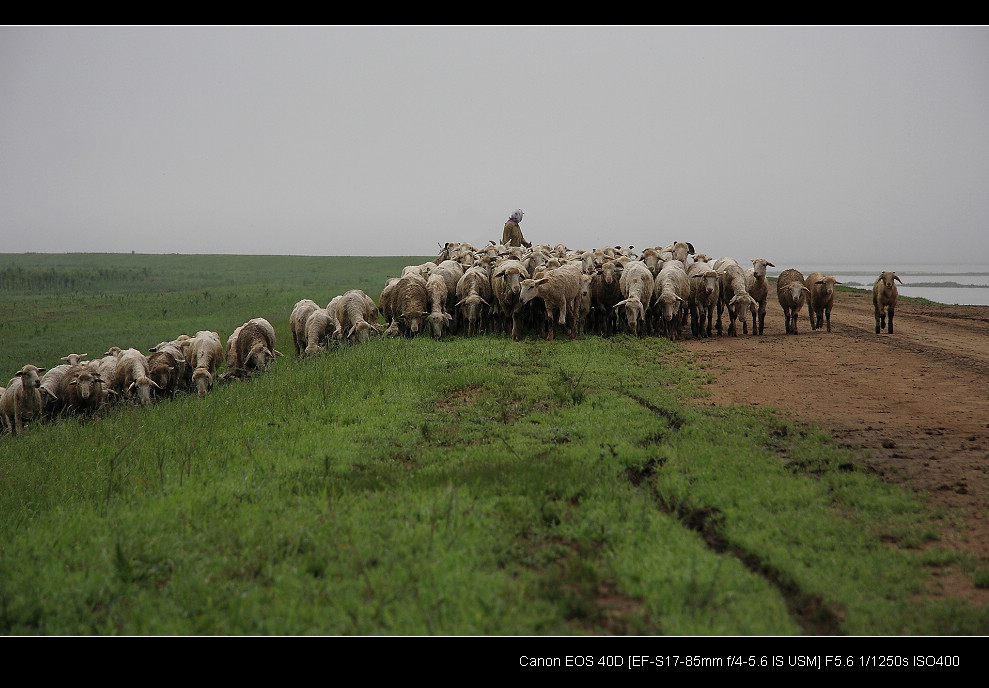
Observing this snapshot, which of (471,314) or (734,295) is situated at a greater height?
(734,295)

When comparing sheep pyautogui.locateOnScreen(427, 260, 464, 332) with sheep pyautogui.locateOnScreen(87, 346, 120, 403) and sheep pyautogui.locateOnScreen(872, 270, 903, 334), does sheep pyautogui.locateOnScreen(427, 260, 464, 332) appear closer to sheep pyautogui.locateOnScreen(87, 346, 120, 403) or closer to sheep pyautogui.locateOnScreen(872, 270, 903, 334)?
sheep pyautogui.locateOnScreen(87, 346, 120, 403)

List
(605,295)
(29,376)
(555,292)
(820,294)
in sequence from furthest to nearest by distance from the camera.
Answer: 1. (820,294)
2. (605,295)
3. (555,292)
4. (29,376)

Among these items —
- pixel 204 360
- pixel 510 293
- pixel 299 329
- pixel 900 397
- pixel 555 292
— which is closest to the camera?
pixel 900 397

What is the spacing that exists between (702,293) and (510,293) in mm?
5648

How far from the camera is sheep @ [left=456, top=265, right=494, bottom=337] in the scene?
1612 cm

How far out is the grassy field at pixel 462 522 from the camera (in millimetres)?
4363

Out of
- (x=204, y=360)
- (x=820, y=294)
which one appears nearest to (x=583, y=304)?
(x=820, y=294)

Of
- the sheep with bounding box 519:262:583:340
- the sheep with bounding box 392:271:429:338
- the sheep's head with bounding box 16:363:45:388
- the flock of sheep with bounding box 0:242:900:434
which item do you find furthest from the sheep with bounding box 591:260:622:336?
the sheep's head with bounding box 16:363:45:388

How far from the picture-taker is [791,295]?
17250 mm

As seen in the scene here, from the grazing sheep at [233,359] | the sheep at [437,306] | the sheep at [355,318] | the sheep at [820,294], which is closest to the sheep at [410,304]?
the sheep at [437,306]

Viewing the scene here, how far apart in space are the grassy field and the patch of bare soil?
0.35 metres

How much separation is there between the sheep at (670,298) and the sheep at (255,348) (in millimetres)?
10504

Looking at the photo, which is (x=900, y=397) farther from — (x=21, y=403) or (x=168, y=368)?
(x=21, y=403)

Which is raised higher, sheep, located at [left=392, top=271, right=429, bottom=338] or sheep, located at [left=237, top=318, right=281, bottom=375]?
sheep, located at [left=392, top=271, right=429, bottom=338]
